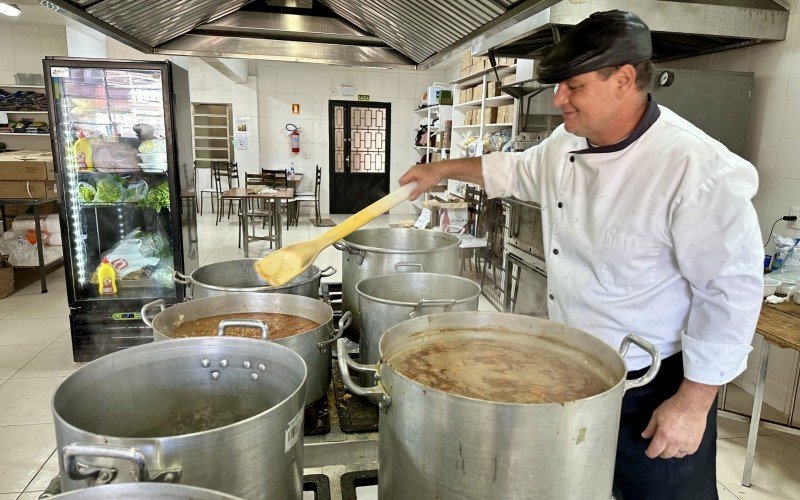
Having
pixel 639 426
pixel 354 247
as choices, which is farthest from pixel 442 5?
pixel 639 426

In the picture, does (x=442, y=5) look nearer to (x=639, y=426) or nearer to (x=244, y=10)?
(x=244, y=10)

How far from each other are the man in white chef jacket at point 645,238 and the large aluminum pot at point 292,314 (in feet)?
1.46

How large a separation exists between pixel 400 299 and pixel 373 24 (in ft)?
3.35

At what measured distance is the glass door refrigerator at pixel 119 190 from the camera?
327 cm

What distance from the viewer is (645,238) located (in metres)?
1.23

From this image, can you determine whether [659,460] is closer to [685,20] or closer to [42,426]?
[685,20]

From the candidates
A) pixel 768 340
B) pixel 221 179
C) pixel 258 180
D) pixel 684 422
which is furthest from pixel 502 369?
pixel 221 179

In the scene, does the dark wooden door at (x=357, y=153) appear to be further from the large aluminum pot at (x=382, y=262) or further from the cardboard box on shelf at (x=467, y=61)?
the large aluminum pot at (x=382, y=262)

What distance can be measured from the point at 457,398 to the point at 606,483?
314 millimetres

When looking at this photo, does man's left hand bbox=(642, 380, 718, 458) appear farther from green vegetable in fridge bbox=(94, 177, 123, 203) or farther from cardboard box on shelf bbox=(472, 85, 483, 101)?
cardboard box on shelf bbox=(472, 85, 483, 101)

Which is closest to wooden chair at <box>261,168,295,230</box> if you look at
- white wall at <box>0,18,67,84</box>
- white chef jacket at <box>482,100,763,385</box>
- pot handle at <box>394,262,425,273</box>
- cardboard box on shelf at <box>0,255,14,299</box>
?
white wall at <box>0,18,67,84</box>

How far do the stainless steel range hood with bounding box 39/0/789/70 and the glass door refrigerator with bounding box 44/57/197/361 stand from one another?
58.1 inches

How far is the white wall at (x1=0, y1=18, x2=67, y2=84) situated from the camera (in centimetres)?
684

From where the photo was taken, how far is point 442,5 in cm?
142
